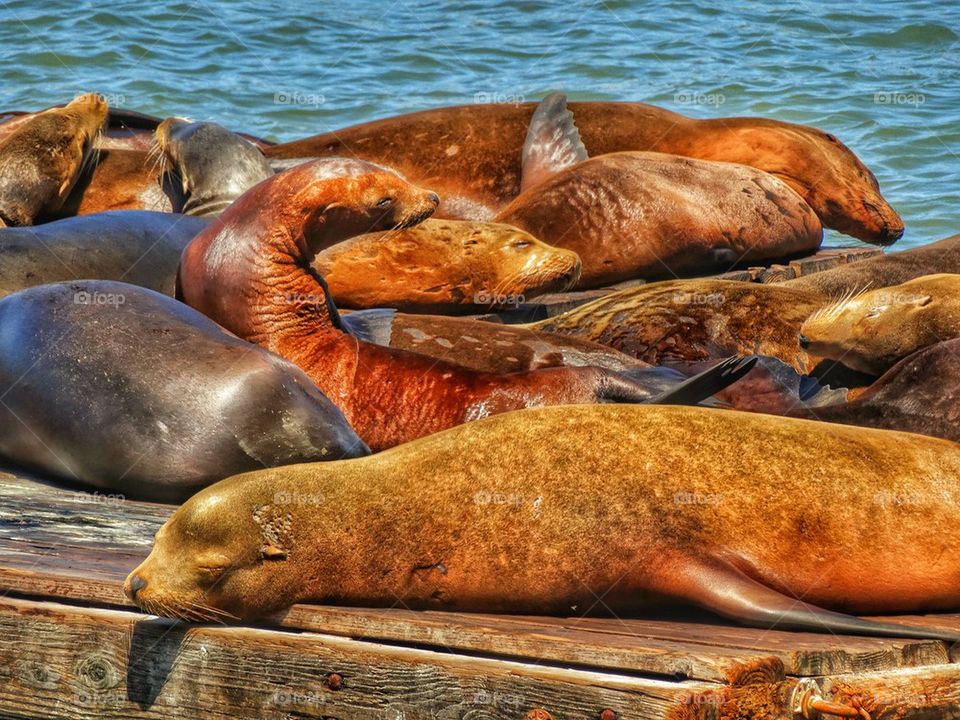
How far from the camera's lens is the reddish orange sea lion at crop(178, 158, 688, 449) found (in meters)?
5.11

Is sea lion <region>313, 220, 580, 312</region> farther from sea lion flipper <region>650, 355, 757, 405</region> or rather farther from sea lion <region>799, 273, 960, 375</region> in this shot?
sea lion flipper <region>650, 355, 757, 405</region>

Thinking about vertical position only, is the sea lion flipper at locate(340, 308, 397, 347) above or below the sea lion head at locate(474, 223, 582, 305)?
above

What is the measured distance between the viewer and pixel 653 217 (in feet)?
25.5

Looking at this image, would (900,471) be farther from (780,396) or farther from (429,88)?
(429,88)

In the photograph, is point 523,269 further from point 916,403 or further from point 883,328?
point 916,403

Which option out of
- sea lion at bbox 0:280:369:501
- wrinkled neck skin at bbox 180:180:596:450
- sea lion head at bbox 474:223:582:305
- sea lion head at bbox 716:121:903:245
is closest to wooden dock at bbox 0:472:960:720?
sea lion at bbox 0:280:369:501

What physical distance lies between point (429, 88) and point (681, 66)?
3.14 metres

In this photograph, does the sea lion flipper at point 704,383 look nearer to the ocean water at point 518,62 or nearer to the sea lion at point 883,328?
the sea lion at point 883,328

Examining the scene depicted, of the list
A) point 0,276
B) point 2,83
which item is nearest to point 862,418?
point 0,276

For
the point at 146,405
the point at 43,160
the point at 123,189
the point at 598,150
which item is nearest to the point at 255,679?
the point at 146,405

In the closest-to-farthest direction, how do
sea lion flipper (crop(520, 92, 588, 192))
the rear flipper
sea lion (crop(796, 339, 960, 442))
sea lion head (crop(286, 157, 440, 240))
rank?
1. the rear flipper
2. sea lion (crop(796, 339, 960, 442))
3. sea lion head (crop(286, 157, 440, 240))
4. sea lion flipper (crop(520, 92, 588, 192))

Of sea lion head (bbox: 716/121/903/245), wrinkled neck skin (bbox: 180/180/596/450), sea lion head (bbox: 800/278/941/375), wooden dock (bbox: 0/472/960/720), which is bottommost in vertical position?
sea lion head (bbox: 716/121/903/245)

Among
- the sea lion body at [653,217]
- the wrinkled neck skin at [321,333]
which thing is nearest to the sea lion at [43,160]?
the wrinkled neck skin at [321,333]

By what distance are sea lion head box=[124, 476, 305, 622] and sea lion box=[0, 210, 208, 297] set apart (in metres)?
2.69
